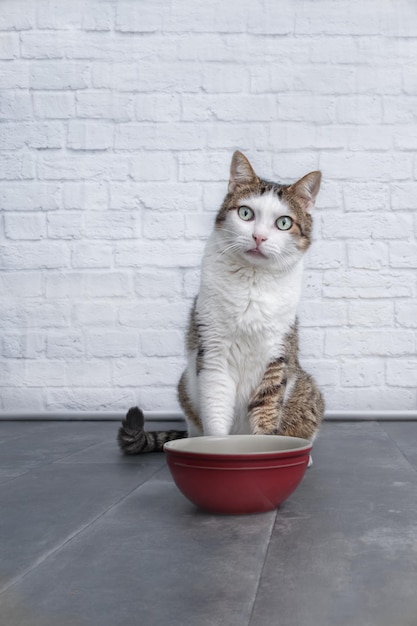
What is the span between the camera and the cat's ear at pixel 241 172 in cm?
175

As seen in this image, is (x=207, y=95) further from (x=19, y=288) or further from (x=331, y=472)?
(x=331, y=472)

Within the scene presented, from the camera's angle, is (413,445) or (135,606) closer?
(135,606)

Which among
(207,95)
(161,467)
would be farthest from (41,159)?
(161,467)

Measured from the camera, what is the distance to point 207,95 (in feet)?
8.73

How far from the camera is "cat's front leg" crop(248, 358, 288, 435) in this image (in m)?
1.68

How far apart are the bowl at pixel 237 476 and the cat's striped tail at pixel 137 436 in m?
0.53

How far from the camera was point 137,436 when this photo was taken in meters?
1.87

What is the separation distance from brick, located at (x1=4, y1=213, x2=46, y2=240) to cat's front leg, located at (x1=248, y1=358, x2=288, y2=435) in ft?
4.28

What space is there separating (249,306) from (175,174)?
1089 mm

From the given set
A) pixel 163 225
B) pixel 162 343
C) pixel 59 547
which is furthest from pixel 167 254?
pixel 59 547

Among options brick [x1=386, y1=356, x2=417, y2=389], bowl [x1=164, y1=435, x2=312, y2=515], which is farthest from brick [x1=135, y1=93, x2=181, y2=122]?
bowl [x1=164, y1=435, x2=312, y2=515]

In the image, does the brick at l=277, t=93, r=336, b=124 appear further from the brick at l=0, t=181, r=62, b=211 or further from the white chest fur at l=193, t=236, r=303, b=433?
the white chest fur at l=193, t=236, r=303, b=433

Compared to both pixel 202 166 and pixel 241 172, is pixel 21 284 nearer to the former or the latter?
pixel 202 166

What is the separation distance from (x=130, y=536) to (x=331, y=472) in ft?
2.14
